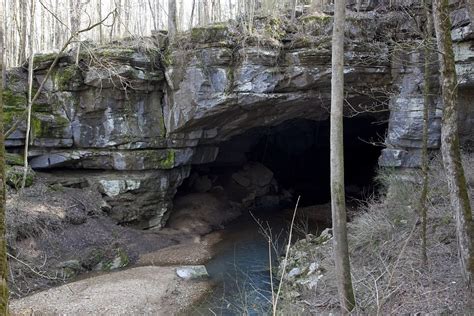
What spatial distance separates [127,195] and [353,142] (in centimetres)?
1801

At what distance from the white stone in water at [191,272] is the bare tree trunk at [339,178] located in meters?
Result: 6.29

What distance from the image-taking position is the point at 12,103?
1609 centimetres

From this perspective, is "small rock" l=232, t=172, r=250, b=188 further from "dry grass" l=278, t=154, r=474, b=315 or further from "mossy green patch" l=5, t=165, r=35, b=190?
"mossy green patch" l=5, t=165, r=35, b=190

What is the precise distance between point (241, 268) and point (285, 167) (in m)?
16.6

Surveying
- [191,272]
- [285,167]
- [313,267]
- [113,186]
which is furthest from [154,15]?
[313,267]

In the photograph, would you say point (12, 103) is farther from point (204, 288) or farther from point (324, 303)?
point (324, 303)

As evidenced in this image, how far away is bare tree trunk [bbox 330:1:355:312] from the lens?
7.61 meters

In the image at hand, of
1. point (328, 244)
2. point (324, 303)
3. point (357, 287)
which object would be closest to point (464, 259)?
point (357, 287)

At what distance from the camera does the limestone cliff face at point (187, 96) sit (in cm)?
1509

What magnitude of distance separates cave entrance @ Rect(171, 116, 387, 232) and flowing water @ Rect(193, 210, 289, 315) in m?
3.56

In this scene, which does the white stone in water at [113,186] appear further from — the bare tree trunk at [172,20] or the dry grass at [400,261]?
the dry grass at [400,261]

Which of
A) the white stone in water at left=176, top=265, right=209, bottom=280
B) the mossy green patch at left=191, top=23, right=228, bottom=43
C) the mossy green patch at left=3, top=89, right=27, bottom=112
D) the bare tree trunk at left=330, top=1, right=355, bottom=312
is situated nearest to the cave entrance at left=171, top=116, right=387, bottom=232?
the white stone in water at left=176, top=265, right=209, bottom=280

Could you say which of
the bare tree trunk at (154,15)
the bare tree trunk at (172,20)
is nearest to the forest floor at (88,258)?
the bare tree trunk at (172,20)

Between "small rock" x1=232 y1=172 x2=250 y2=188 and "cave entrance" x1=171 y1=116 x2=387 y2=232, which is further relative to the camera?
"small rock" x1=232 y1=172 x2=250 y2=188
